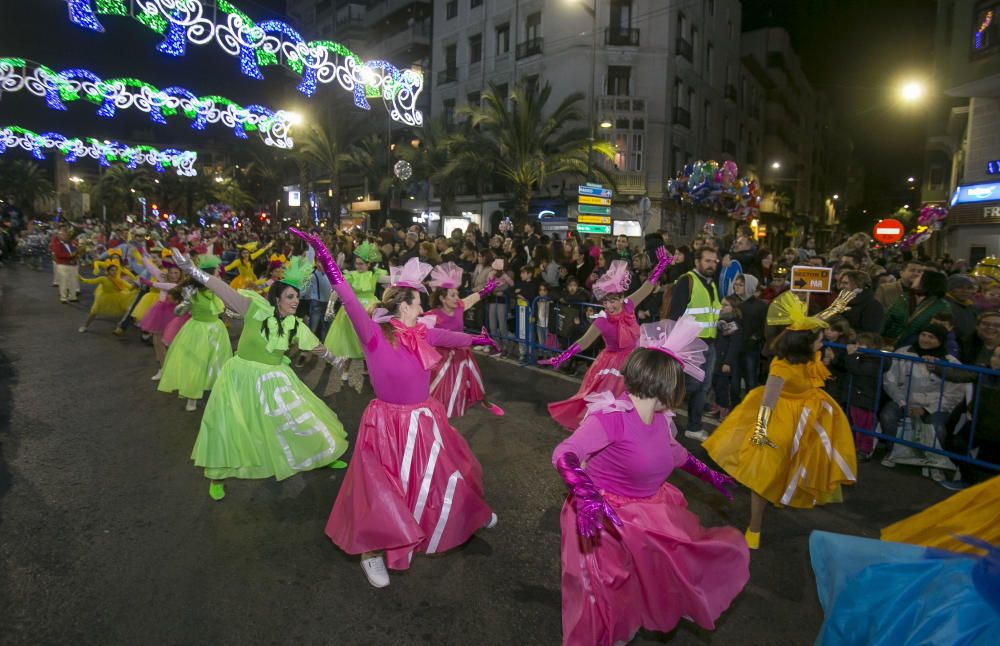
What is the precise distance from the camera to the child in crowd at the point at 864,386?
6.25 metres

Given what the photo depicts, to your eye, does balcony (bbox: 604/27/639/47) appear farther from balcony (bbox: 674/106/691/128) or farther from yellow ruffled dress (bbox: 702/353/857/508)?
yellow ruffled dress (bbox: 702/353/857/508)

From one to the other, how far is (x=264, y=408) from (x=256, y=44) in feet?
33.8

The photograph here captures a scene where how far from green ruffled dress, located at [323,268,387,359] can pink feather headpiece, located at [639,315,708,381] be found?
6191mm

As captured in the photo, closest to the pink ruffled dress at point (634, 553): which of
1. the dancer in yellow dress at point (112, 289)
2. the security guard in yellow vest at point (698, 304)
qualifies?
the security guard in yellow vest at point (698, 304)

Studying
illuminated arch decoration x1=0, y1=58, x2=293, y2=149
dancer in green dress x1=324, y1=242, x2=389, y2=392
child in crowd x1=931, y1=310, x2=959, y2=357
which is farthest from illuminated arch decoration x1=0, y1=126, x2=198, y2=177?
child in crowd x1=931, y1=310, x2=959, y2=357

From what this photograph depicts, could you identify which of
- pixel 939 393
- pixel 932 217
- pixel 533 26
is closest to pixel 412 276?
pixel 939 393

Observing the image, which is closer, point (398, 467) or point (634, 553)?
point (634, 553)

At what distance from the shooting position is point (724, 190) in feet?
48.2

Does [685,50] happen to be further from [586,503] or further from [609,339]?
[586,503]

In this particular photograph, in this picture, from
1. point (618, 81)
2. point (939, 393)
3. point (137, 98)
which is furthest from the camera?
point (618, 81)

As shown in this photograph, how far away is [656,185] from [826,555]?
102 ft

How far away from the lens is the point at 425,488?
364 centimetres

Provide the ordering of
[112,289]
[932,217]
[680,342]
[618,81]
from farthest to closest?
[618,81], [932,217], [112,289], [680,342]

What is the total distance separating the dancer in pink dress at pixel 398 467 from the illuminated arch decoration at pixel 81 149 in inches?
999
